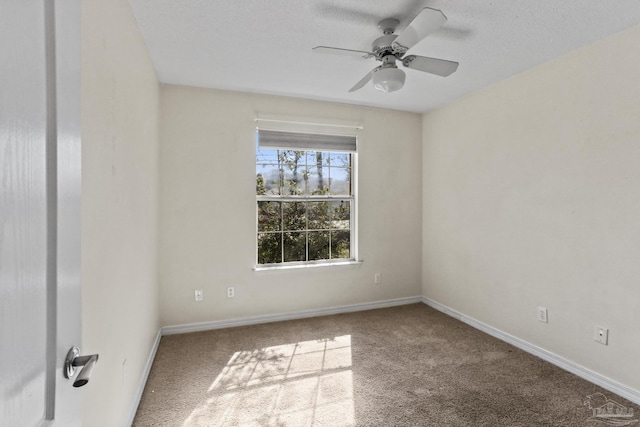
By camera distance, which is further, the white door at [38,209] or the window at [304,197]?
the window at [304,197]

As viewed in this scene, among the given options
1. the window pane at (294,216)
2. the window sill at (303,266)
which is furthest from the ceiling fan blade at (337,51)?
the window sill at (303,266)

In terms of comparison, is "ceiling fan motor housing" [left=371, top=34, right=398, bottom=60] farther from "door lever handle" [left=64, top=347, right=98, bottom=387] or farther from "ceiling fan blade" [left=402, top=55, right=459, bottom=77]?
"door lever handle" [left=64, top=347, right=98, bottom=387]

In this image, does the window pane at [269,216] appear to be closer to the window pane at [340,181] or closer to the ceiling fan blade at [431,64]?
the window pane at [340,181]

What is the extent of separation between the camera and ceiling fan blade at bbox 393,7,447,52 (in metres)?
1.64

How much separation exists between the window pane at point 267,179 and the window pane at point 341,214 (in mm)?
724

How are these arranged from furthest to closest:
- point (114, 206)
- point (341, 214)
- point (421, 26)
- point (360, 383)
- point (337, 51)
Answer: point (341, 214) → point (360, 383) → point (337, 51) → point (421, 26) → point (114, 206)

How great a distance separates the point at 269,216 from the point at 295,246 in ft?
1.52

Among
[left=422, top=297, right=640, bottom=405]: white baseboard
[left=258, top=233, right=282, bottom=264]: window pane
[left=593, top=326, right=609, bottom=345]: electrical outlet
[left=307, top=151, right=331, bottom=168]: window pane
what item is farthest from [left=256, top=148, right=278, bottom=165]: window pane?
[left=593, top=326, right=609, bottom=345]: electrical outlet

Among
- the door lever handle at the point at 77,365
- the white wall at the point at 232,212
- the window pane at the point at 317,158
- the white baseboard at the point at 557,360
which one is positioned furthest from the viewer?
the window pane at the point at 317,158

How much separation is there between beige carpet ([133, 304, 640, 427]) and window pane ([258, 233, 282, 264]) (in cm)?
75

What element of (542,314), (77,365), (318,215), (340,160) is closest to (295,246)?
(318,215)

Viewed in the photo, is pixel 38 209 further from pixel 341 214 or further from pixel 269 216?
pixel 341 214

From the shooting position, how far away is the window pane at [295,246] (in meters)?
3.67

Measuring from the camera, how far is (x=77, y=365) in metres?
0.73
